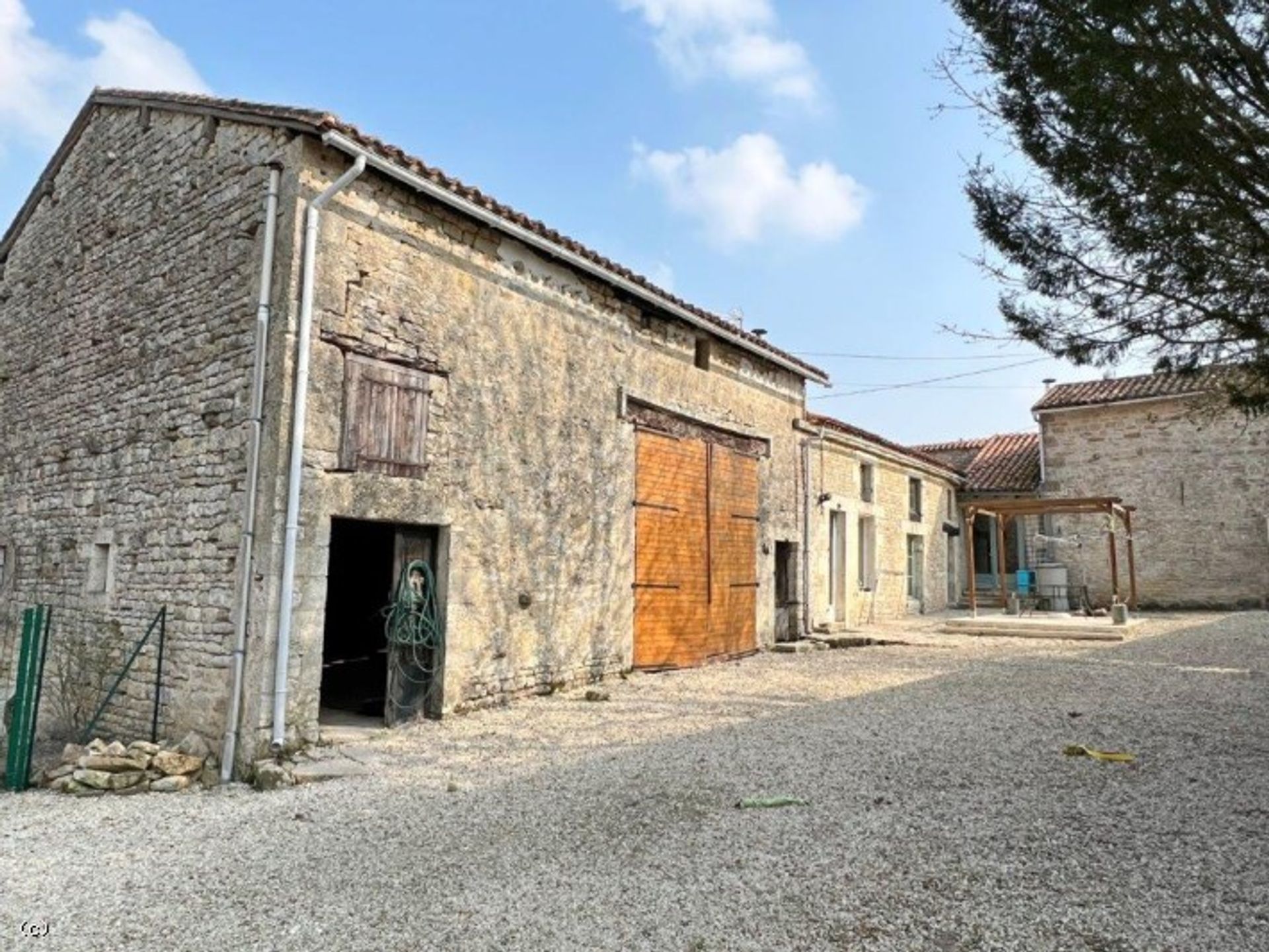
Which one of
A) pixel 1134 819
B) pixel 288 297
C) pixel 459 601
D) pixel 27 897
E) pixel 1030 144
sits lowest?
pixel 27 897

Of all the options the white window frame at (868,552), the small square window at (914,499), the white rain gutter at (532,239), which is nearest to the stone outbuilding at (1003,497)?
the small square window at (914,499)

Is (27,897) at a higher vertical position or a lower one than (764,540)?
lower

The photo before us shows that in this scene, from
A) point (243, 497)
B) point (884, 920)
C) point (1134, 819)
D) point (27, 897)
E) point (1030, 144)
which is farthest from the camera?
point (243, 497)

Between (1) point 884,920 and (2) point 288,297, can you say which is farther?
(2) point 288,297

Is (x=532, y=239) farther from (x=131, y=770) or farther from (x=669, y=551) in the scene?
(x=131, y=770)

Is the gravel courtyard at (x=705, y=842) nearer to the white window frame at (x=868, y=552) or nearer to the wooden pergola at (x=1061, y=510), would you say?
the wooden pergola at (x=1061, y=510)

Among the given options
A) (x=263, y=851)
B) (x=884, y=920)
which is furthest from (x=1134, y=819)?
(x=263, y=851)

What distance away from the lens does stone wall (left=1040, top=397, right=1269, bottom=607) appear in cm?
1794

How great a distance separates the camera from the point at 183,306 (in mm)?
7500

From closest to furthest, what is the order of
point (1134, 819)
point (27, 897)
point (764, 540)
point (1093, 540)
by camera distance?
1. point (27, 897)
2. point (1134, 819)
3. point (764, 540)
4. point (1093, 540)

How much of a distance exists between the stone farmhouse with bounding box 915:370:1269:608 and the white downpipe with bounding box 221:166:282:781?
16.6m

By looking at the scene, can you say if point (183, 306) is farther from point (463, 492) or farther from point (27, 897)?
point (27, 897)

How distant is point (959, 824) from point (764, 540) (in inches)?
332

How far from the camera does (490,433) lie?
8.23 meters
